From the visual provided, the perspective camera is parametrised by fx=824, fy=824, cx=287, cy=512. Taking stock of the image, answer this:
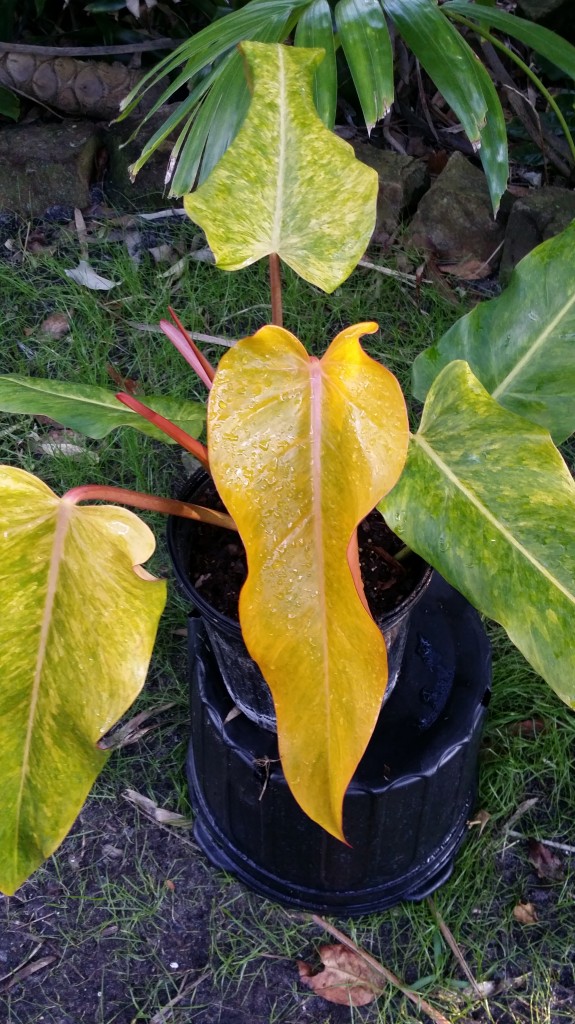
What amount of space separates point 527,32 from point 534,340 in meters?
0.71

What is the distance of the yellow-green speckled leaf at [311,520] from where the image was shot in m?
0.58

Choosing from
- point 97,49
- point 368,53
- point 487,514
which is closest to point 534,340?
point 487,514

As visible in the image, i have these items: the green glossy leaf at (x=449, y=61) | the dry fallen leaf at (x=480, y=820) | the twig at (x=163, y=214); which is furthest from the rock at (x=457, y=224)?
the dry fallen leaf at (x=480, y=820)

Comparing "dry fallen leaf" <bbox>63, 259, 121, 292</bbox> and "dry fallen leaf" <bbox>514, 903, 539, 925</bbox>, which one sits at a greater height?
"dry fallen leaf" <bbox>63, 259, 121, 292</bbox>

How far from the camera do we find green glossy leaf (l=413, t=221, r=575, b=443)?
86 centimetres

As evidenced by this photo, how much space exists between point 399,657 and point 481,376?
1.19 feet

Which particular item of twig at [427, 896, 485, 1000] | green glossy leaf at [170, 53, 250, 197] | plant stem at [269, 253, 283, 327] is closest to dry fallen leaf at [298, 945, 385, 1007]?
twig at [427, 896, 485, 1000]

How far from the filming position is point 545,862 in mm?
1241

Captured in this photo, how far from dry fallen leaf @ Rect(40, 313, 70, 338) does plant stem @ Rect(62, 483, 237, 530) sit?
1.10 m

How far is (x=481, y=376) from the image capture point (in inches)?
35.9

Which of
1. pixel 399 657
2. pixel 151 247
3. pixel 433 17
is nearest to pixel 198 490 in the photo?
pixel 399 657

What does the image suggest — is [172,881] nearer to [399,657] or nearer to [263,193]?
[399,657]

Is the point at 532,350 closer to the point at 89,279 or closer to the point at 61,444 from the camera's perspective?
the point at 61,444

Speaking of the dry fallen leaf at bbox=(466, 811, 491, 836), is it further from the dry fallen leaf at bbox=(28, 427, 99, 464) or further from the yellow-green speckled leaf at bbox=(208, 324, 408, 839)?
the dry fallen leaf at bbox=(28, 427, 99, 464)
